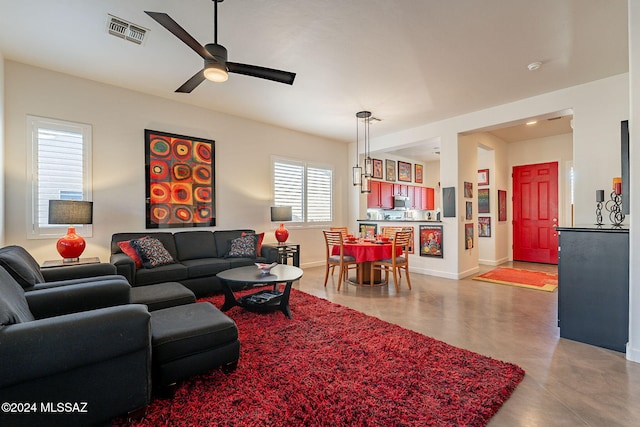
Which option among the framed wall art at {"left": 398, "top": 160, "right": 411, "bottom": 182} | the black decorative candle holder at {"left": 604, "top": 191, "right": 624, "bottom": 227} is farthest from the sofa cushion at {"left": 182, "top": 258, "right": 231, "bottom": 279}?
the framed wall art at {"left": 398, "top": 160, "right": 411, "bottom": 182}

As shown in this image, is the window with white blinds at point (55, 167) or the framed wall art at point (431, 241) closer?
the window with white blinds at point (55, 167)

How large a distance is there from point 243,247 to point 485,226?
5.55m

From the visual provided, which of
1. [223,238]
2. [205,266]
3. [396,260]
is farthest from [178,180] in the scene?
[396,260]

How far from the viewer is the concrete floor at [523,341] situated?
5.66ft

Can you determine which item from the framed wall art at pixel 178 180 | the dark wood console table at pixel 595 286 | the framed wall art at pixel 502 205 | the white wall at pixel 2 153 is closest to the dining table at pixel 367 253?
the dark wood console table at pixel 595 286

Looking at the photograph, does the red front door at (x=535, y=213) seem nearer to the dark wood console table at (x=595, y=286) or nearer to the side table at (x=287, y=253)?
the dark wood console table at (x=595, y=286)

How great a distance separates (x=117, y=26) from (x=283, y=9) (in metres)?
1.59

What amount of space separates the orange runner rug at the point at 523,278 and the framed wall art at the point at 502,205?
1446mm

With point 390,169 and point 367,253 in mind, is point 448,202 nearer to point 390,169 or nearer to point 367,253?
point 367,253

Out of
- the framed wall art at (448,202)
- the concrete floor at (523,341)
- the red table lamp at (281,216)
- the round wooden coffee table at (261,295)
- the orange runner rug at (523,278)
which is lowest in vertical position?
the concrete floor at (523,341)

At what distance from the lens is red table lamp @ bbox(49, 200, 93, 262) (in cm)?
307

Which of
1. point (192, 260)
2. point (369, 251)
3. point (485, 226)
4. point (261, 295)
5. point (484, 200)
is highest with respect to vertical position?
point (484, 200)

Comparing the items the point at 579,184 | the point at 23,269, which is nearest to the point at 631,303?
the point at 579,184

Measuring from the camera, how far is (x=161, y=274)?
3.58 metres
